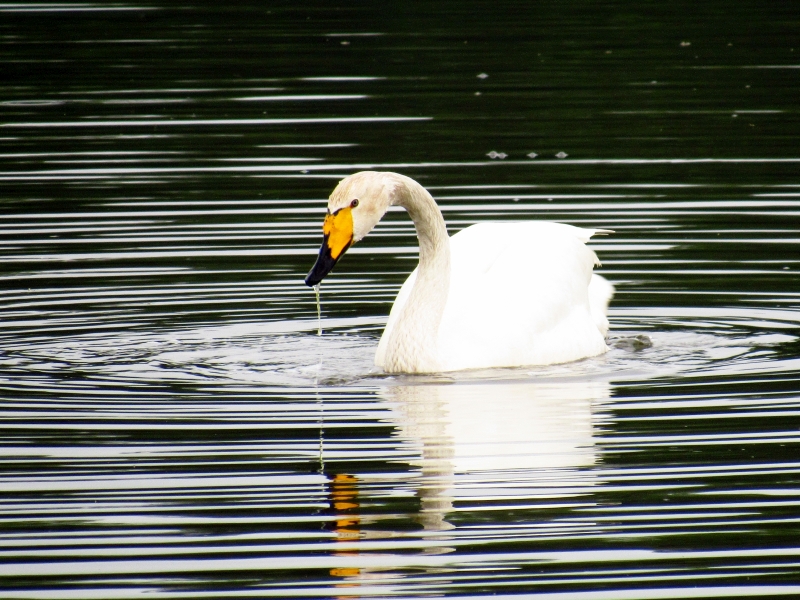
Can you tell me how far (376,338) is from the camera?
11.7 m

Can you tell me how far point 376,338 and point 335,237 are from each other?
179cm

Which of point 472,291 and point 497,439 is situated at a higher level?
point 472,291

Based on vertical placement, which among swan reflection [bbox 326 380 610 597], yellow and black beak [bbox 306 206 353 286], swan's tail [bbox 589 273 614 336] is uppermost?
yellow and black beak [bbox 306 206 353 286]

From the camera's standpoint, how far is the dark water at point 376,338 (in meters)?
7.01

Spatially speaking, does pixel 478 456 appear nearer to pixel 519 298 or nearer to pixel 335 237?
pixel 335 237

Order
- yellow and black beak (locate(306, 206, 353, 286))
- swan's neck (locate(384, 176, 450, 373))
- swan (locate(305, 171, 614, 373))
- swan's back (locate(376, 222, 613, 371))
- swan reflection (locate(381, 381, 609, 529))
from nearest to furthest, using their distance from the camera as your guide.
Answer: swan reflection (locate(381, 381, 609, 529))
yellow and black beak (locate(306, 206, 353, 286))
swan (locate(305, 171, 614, 373))
swan's neck (locate(384, 176, 450, 373))
swan's back (locate(376, 222, 613, 371))

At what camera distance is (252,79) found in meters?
24.2

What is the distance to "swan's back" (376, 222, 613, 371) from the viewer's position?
10.6 m

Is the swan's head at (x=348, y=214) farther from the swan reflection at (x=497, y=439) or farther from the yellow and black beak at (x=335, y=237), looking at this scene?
the swan reflection at (x=497, y=439)

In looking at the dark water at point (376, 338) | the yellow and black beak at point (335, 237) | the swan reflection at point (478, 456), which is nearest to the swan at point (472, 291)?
the yellow and black beak at point (335, 237)

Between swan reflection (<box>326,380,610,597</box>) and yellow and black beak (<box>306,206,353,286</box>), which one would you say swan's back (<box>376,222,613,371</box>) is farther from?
yellow and black beak (<box>306,206,353,286</box>)

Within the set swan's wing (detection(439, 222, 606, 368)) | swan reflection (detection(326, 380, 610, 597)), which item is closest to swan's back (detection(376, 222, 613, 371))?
swan's wing (detection(439, 222, 606, 368))

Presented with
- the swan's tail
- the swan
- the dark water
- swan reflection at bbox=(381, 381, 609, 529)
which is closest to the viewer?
the dark water

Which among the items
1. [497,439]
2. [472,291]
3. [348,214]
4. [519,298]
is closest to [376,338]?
[472,291]
